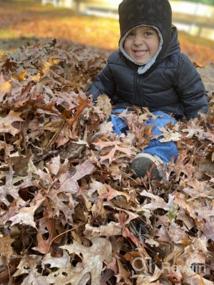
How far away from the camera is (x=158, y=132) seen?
4.22 meters

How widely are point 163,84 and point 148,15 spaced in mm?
645

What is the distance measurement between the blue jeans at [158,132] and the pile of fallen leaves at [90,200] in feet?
0.23

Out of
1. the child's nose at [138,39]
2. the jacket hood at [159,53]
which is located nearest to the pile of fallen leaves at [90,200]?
the jacket hood at [159,53]

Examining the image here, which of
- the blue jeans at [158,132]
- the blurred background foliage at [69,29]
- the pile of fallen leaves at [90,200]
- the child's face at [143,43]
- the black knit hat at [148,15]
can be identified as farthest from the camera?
the blurred background foliage at [69,29]

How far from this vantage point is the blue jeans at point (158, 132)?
12.8 feet

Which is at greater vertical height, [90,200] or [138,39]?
[138,39]

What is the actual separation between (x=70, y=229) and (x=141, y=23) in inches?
91.7

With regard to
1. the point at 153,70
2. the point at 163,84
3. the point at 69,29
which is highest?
the point at 153,70

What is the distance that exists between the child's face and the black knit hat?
0.07m

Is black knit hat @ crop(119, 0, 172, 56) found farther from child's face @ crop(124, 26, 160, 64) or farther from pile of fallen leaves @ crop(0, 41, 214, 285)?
pile of fallen leaves @ crop(0, 41, 214, 285)

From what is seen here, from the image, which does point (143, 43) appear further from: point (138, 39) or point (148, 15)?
point (148, 15)

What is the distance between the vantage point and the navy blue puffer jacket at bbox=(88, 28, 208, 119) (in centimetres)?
475

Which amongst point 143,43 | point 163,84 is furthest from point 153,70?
point 143,43

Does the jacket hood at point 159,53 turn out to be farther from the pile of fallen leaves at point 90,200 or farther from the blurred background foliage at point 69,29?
the blurred background foliage at point 69,29
